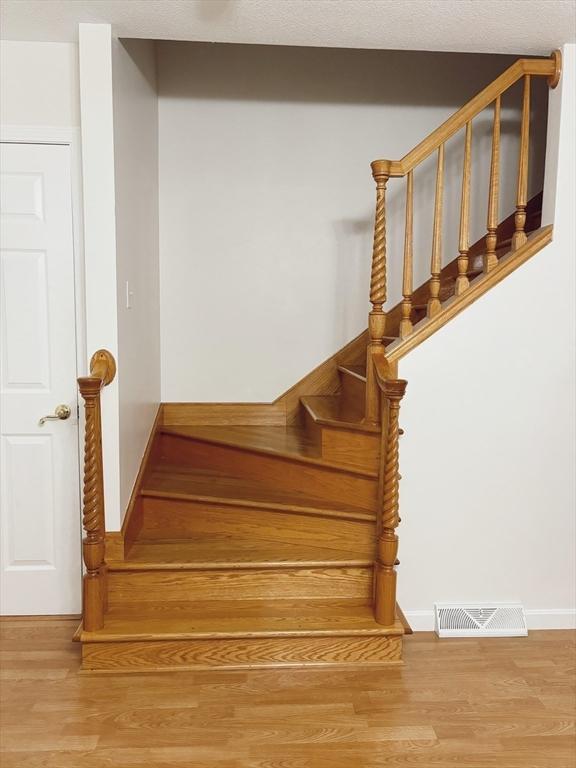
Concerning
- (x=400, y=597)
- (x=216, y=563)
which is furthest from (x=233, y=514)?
(x=400, y=597)

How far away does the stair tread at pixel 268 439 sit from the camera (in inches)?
118

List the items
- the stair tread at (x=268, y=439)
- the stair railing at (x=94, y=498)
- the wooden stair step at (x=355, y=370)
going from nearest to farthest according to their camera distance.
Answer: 1. the stair railing at (x=94, y=498)
2. the stair tread at (x=268, y=439)
3. the wooden stair step at (x=355, y=370)

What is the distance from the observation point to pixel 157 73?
11.6 feet

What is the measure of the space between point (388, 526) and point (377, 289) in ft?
3.22

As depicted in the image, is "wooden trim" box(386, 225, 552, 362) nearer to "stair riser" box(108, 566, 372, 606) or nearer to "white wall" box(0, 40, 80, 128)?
"stair riser" box(108, 566, 372, 606)

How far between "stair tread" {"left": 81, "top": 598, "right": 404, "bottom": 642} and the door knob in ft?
2.70

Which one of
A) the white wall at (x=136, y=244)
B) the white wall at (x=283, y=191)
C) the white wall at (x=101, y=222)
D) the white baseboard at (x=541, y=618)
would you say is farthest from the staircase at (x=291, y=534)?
the white wall at (x=283, y=191)

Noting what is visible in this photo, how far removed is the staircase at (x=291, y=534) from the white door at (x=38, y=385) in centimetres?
34

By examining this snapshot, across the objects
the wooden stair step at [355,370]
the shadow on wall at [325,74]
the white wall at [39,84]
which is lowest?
the wooden stair step at [355,370]

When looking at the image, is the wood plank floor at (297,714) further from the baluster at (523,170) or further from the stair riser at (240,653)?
the baluster at (523,170)

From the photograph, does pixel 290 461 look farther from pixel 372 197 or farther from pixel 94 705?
pixel 372 197

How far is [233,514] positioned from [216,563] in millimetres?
313

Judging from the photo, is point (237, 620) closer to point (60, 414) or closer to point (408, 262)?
point (60, 414)

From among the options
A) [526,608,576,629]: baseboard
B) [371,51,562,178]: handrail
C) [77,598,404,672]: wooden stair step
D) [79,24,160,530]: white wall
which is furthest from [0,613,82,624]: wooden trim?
[371,51,562,178]: handrail
